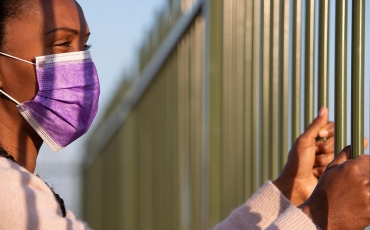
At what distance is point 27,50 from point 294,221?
3.96 ft

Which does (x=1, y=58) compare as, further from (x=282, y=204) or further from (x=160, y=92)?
(x=160, y=92)

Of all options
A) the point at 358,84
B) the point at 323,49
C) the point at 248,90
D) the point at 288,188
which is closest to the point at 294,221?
the point at 358,84

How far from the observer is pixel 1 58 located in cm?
277

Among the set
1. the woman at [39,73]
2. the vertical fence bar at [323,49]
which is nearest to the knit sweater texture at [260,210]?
the vertical fence bar at [323,49]

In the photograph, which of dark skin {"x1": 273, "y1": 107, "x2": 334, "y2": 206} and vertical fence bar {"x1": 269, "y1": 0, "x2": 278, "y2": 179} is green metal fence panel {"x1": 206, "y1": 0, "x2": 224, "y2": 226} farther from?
dark skin {"x1": 273, "y1": 107, "x2": 334, "y2": 206}

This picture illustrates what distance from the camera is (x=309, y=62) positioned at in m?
2.69

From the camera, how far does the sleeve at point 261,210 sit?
9.82ft

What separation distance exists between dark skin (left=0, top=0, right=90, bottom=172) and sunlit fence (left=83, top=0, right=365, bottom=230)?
33.1 inches

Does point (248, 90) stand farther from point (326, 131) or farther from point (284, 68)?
point (326, 131)

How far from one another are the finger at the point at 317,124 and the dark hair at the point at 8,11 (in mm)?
1099

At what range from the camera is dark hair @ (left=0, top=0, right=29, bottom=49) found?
9.02 feet

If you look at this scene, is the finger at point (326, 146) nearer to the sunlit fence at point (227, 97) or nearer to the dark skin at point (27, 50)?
the sunlit fence at point (227, 97)

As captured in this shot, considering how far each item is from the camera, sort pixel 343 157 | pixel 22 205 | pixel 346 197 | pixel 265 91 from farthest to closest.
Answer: pixel 265 91 → pixel 22 205 → pixel 343 157 → pixel 346 197

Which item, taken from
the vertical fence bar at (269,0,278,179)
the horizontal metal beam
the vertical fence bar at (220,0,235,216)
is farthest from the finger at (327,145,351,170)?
the horizontal metal beam
